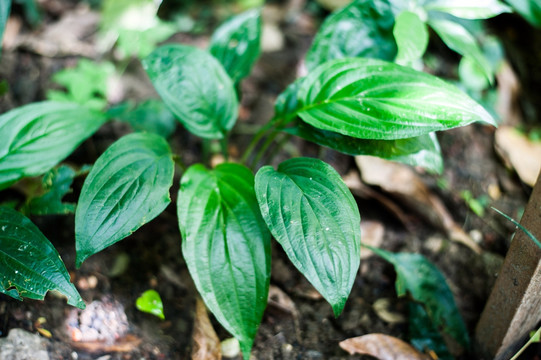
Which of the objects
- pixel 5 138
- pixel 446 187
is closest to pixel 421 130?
pixel 446 187

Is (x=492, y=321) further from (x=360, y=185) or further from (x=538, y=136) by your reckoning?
(x=538, y=136)

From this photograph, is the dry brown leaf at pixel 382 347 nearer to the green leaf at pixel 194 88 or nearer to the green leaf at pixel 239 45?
the green leaf at pixel 194 88

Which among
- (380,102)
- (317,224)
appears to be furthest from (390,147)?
(317,224)

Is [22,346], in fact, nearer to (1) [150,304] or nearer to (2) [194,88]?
(1) [150,304]

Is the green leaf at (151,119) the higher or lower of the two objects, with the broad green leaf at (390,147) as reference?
lower

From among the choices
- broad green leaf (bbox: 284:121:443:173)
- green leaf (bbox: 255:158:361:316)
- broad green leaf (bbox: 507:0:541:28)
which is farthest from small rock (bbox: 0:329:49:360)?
broad green leaf (bbox: 507:0:541:28)

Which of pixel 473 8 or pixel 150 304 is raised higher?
pixel 473 8

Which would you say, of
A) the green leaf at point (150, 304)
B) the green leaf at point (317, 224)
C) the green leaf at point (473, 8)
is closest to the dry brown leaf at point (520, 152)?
the green leaf at point (473, 8)
